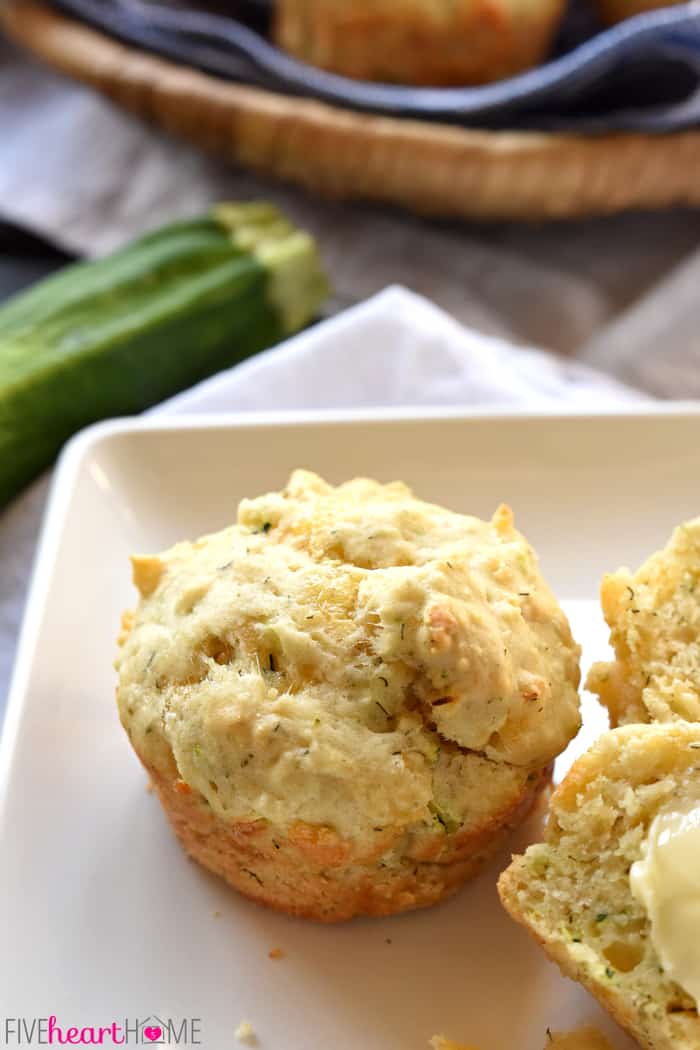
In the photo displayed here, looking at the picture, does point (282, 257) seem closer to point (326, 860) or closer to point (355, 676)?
point (355, 676)

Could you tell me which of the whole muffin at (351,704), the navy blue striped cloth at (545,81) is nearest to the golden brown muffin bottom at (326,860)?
the whole muffin at (351,704)

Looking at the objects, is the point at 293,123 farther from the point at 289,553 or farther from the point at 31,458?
the point at 289,553

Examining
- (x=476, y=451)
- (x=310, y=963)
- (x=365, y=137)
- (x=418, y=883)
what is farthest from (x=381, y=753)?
(x=365, y=137)

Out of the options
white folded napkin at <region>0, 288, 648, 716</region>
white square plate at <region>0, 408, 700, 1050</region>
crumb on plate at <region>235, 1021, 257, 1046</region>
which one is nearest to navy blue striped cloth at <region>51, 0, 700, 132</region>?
white folded napkin at <region>0, 288, 648, 716</region>

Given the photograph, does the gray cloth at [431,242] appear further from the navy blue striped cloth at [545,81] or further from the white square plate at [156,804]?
the white square plate at [156,804]

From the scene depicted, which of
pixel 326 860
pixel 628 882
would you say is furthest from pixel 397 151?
pixel 628 882

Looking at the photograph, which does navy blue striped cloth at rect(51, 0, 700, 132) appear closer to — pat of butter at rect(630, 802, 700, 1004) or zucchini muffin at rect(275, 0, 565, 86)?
zucchini muffin at rect(275, 0, 565, 86)
